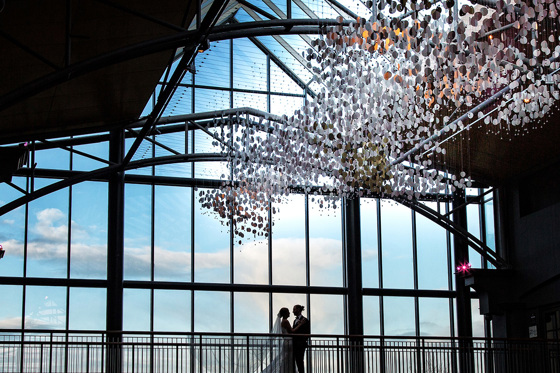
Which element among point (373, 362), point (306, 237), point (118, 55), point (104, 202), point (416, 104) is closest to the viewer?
point (118, 55)

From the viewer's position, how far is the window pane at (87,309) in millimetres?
17812

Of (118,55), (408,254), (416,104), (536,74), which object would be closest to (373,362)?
(416,104)

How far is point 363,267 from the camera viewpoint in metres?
20.2

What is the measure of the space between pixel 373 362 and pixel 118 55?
684cm

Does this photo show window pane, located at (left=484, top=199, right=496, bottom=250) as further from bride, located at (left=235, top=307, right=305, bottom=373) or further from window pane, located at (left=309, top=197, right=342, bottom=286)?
bride, located at (left=235, top=307, right=305, bottom=373)

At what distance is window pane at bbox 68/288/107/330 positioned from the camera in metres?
17.8

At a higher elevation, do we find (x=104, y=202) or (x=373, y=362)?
(x=104, y=202)

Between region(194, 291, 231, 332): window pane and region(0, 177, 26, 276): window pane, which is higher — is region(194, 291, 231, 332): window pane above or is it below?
below

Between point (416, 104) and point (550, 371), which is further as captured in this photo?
point (550, 371)

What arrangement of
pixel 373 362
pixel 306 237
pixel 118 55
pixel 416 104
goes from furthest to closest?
pixel 306 237, pixel 373 362, pixel 416 104, pixel 118 55

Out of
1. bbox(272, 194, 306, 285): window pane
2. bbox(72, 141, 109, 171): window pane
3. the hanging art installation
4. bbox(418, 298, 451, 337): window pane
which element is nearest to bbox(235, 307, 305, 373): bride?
the hanging art installation

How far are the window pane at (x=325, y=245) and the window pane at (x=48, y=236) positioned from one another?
6436mm

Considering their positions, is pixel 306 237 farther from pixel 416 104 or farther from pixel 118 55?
pixel 118 55

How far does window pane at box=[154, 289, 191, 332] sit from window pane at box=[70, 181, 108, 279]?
1537mm
